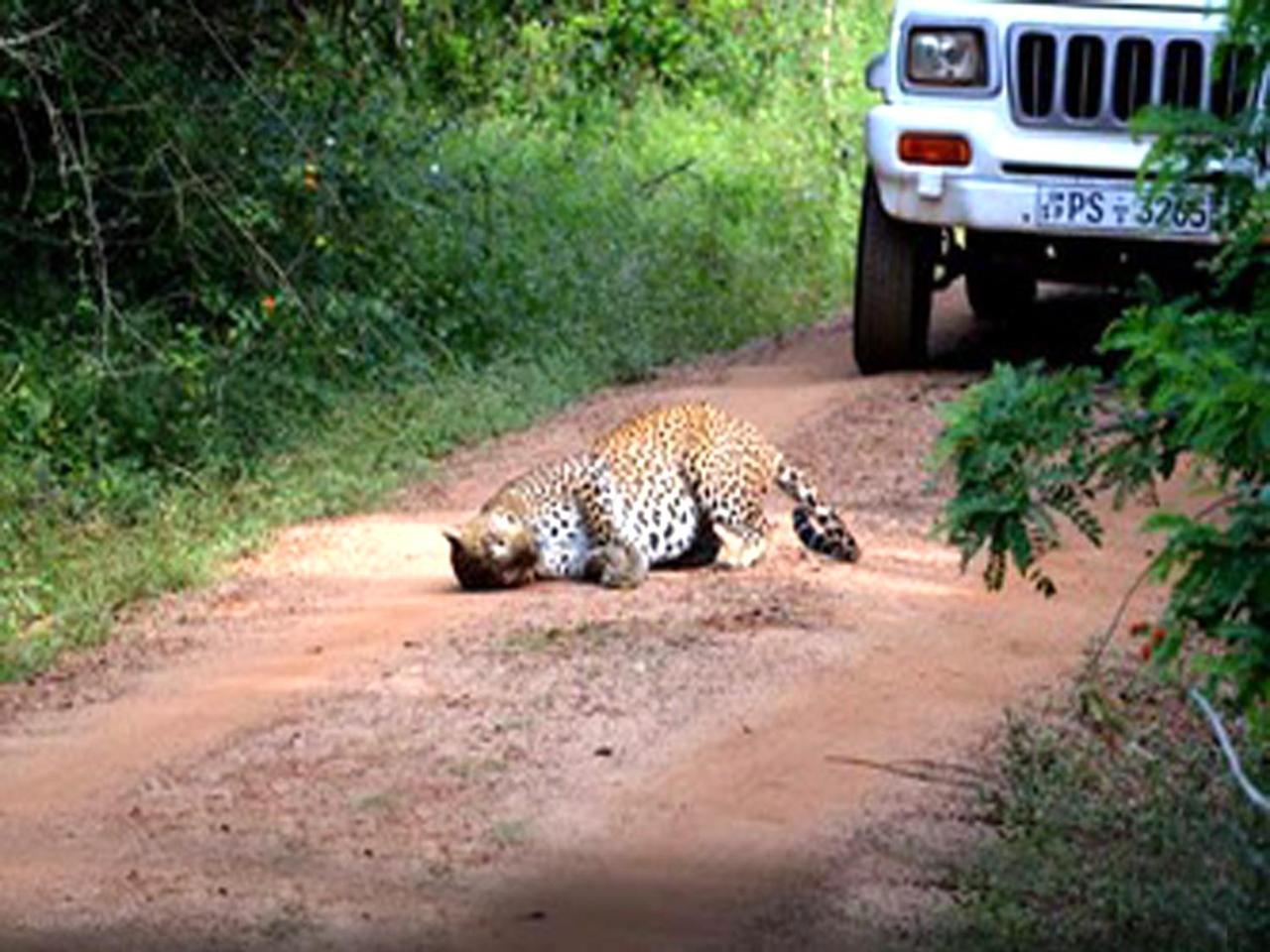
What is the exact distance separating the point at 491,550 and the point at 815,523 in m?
1.06

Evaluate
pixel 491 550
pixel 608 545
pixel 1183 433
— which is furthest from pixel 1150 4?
pixel 1183 433

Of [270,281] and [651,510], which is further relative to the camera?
[270,281]

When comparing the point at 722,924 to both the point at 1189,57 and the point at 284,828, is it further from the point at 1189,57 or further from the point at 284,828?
the point at 1189,57

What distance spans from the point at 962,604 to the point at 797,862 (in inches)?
102

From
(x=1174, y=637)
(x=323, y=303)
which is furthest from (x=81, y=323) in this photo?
(x=1174, y=637)

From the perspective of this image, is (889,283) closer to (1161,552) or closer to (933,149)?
(933,149)

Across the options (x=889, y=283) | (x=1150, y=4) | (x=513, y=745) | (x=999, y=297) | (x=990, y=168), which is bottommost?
(x=999, y=297)

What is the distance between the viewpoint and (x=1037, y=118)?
41.3 ft

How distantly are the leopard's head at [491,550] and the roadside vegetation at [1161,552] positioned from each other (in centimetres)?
261

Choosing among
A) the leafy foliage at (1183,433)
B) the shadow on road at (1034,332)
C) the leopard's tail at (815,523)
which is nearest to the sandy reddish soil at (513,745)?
the leopard's tail at (815,523)

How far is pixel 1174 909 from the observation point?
635 centimetres

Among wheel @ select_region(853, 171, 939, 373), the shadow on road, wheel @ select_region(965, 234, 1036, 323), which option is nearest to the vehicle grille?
wheel @ select_region(853, 171, 939, 373)

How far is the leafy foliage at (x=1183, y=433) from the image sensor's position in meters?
5.75

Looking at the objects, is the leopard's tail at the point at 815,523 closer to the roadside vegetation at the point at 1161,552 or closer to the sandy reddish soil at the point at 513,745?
the sandy reddish soil at the point at 513,745
